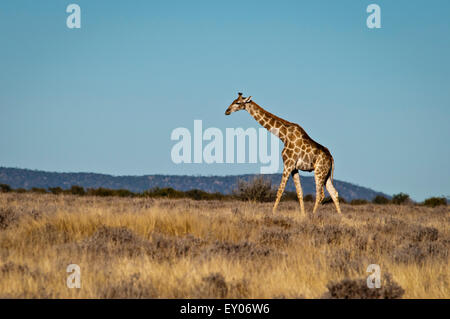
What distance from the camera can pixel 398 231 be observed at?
474 inches

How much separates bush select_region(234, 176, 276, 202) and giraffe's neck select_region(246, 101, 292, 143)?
1017cm

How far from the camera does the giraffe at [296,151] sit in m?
15.9

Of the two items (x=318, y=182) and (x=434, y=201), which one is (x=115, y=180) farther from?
(x=318, y=182)

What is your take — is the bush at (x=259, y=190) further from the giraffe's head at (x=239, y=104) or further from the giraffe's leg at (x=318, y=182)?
the giraffe's head at (x=239, y=104)

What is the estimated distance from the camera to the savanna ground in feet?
20.5


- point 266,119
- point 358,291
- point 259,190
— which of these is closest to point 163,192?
point 259,190

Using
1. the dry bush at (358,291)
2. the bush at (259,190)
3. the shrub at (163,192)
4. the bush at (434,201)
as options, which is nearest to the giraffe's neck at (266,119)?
the bush at (259,190)

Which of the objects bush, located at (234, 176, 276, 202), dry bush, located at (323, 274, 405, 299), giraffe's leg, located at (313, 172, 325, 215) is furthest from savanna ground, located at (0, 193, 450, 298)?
bush, located at (234, 176, 276, 202)

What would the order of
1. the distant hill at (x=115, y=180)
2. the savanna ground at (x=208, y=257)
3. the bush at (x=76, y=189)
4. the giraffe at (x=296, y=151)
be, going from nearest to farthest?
the savanna ground at (x=208, y=257)
the giraffe at (x=296, y=151)
the bush at (x=76, y=189)
the distant hill at (x=115, y=180)

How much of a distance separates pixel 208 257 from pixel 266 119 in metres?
9.49

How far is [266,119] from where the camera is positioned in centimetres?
1678

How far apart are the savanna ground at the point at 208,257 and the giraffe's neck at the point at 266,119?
470cm
